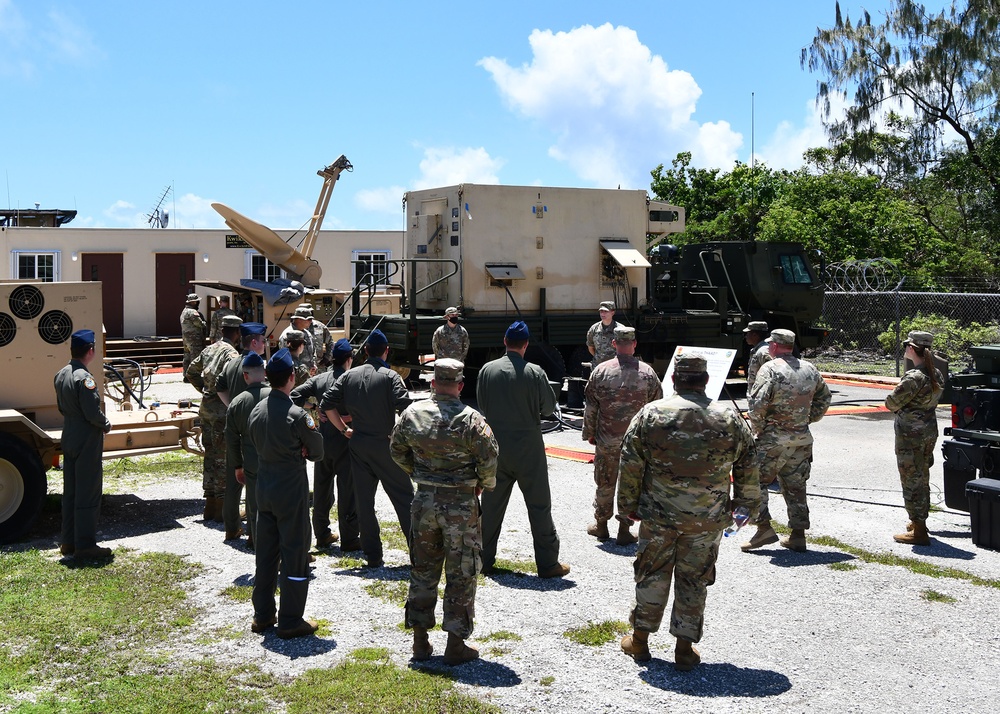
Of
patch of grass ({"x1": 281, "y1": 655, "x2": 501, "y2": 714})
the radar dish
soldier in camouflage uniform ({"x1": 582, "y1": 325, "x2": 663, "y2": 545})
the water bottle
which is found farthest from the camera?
the radar dish

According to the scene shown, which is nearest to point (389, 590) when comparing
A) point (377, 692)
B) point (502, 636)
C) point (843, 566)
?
point (502, 636)

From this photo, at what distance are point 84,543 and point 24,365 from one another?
73.3 inches

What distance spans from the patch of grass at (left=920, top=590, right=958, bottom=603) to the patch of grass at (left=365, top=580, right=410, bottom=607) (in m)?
3.45

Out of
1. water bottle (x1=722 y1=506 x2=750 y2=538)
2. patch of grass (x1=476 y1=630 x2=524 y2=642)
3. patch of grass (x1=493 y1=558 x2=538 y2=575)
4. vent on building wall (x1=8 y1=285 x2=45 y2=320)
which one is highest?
vent on building wall (x1=8 y1=285 x2=45 y2=320)

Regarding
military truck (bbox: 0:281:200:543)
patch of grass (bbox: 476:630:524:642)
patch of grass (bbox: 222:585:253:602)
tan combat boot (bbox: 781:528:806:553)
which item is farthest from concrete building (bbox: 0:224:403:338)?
patch of grass (bbox: 476:630:524:642)

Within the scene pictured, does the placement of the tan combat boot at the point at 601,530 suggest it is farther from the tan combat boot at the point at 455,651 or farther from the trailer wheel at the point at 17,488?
the trailer wheel at the point at 17,488

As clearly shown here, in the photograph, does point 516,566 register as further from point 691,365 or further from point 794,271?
point 794,271

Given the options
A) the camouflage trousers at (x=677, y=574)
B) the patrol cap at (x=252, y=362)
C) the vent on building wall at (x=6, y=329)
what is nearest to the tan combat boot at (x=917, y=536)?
the camouflage trousers at (x=677, y=574)

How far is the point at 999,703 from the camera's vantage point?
A: 4992 mm

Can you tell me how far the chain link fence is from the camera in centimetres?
2008

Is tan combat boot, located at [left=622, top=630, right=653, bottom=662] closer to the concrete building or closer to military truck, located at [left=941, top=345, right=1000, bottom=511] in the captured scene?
military truck, located at [left=941, top=345, right=1000, bottom=511]

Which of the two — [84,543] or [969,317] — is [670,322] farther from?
[84,543]

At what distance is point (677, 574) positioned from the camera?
5.40 metres

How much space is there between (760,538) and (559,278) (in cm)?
909
